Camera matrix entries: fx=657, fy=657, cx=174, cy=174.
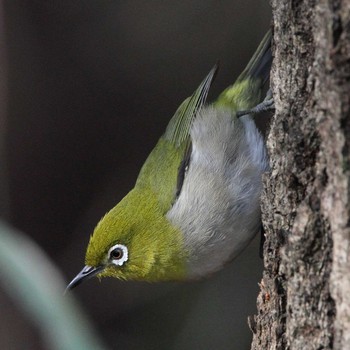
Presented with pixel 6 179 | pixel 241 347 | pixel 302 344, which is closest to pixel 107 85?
pixel 6 179

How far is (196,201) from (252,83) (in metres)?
1.10

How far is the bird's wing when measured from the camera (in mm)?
4805

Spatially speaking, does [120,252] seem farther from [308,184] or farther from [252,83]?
[308,184]

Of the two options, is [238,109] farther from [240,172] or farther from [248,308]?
[248,308]

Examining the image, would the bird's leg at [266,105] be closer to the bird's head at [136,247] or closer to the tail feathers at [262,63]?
the tail feathers at [262,63]

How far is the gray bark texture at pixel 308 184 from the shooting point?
2.38 m

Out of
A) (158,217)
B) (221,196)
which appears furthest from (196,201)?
(158,217)

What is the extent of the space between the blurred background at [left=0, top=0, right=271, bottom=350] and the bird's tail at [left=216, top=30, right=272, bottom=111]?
215cm

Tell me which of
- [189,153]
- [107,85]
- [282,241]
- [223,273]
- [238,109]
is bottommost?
[282,241]

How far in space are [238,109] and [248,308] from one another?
2.78m

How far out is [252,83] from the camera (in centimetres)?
496

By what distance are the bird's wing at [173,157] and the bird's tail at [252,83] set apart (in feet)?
0.65

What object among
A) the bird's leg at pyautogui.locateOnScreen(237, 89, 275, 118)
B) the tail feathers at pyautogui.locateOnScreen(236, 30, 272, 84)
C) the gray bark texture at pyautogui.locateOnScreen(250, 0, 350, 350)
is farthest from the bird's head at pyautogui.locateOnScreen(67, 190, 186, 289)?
the gray bark texture at pyautogui.locateOnScreen(250, 0, 350, 350)

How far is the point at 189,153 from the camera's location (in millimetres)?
4887
